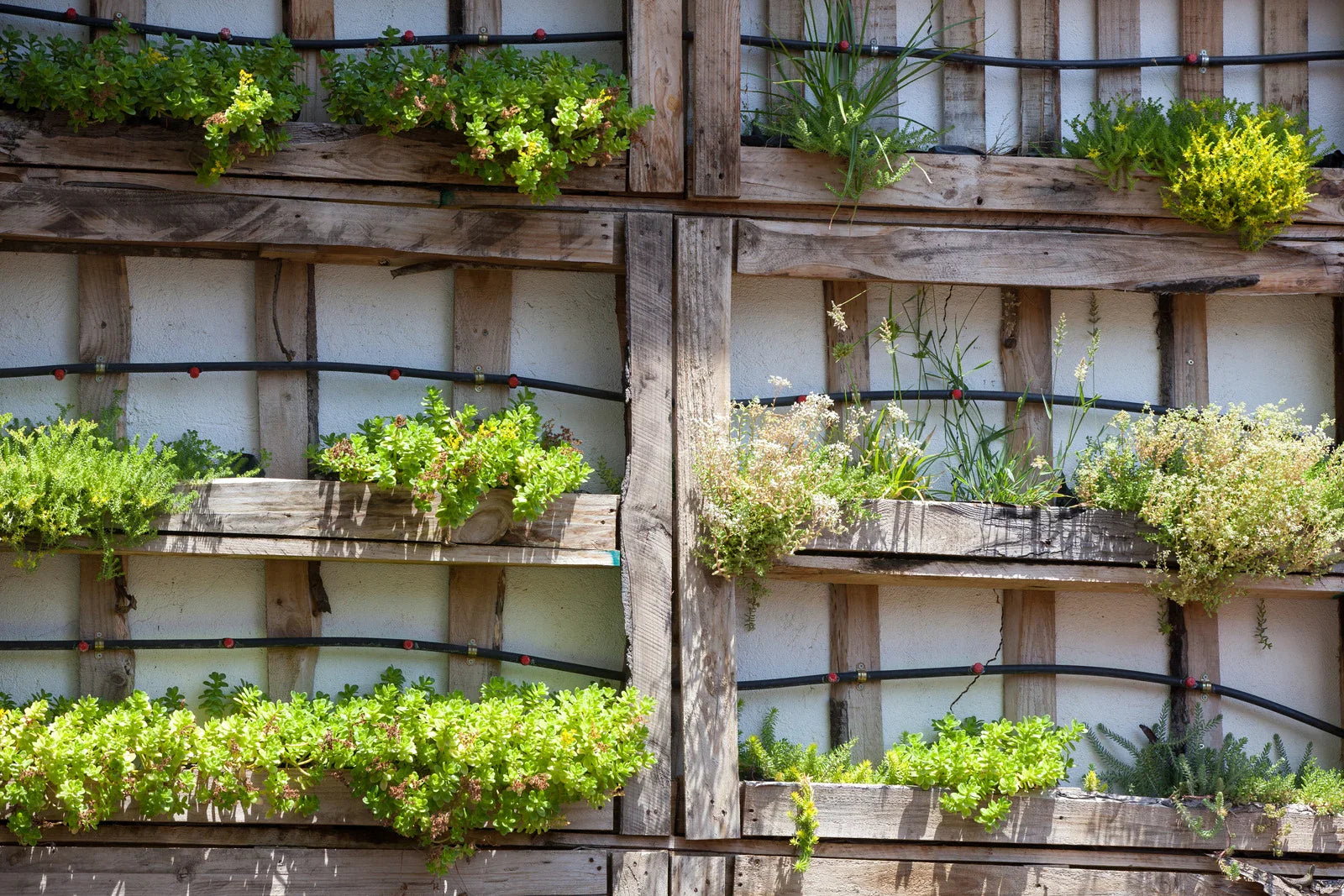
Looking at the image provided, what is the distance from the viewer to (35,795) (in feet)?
9.27

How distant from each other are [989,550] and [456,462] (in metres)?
1.46

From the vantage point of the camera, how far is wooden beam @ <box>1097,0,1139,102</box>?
11.7 feet

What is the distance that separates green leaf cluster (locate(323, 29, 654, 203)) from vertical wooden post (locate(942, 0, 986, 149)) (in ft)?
3.28

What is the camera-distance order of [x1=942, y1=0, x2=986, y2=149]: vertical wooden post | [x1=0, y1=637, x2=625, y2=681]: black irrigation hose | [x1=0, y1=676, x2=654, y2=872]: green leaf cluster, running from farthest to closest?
[x1=942, y1=0, x2=986, y2=149]: vertical wooden post, [x1=0, y1=637, x2=625, y2=681]: black irrigation hose, [x1=0, y1=676, x2=654, y2=872]: green leaf cluster

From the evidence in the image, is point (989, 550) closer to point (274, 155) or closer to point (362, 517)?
point (362, 517)

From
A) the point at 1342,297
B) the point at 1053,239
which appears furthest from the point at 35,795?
the point at 1342,297

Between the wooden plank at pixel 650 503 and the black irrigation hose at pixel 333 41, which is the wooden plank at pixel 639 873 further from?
the black irrigation hose at pixel 333 41

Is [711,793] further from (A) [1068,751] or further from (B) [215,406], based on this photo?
(B) [215,406]

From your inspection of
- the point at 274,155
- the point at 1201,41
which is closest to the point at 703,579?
the point at 274,155

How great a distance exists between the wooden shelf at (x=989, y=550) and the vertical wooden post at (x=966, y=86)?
115 centimetres

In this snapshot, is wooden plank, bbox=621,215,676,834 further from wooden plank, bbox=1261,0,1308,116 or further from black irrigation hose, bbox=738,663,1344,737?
wooden plank, bbox=1261,0,1308,116

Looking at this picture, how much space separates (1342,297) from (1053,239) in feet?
3.21

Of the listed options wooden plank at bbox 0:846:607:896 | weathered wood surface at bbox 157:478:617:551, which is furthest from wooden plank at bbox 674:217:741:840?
wooden plank at bbox 0:846:607:896

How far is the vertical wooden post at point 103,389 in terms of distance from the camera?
3.21 meters
